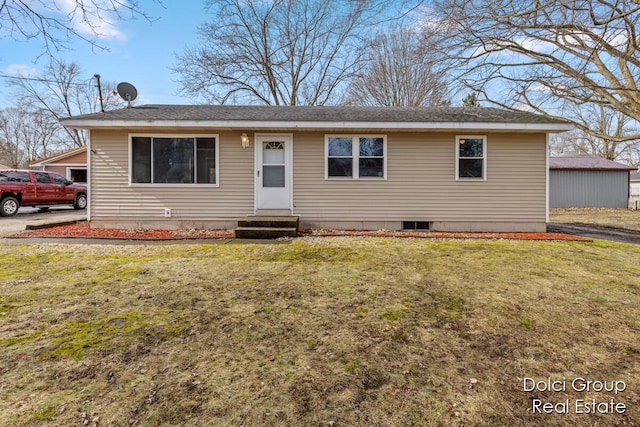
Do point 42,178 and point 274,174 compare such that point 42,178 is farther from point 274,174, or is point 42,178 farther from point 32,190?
point 274,174

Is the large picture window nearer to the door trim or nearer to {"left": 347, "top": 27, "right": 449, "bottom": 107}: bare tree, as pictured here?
the door trim

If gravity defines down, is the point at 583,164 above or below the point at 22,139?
below

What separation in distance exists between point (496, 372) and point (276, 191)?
6850 millimetres

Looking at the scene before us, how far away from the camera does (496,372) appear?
2.12 meters

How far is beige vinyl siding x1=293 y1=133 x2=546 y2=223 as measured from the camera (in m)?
8.27

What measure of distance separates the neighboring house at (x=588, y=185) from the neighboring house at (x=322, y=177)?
1416cm

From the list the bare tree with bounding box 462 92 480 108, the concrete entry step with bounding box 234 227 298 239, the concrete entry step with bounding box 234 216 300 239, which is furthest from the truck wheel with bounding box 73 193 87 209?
the bare tree with bounding box 462 92 480 108

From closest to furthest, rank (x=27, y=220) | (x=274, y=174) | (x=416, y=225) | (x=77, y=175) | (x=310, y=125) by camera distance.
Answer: (x=310, y=125) < (x=274, y=174) < (x=416, y=225) < (x=27, y=220) < (x=77, y=175)

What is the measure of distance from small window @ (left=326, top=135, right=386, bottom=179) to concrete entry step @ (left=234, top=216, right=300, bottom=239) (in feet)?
5.52

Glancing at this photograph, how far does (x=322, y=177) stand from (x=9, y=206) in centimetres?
1137

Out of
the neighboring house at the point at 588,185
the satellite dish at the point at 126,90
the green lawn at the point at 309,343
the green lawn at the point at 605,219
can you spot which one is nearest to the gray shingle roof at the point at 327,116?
the satellite dish at the point at 126,90

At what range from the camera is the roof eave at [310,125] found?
25.0 feet

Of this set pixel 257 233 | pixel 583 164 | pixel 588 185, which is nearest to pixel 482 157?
pixel 257 233

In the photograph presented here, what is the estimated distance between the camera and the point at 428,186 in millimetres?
8391
